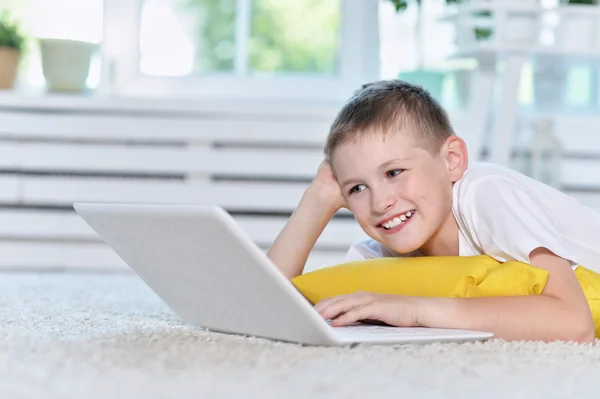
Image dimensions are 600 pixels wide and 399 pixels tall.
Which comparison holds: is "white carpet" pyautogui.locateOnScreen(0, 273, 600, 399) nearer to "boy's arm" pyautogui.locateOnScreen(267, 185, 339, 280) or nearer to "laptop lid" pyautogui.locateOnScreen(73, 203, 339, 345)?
"laptop lid" pyautogui.locateOnScreen(73, 203, 339, 345)

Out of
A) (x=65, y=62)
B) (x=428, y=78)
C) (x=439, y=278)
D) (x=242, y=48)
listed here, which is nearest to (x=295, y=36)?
(x=242, y=48)

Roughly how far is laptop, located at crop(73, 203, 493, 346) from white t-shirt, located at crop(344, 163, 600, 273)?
150mm

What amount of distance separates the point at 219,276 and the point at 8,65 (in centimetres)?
200

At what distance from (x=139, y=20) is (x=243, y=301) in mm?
2027

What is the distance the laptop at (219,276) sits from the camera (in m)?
0.94

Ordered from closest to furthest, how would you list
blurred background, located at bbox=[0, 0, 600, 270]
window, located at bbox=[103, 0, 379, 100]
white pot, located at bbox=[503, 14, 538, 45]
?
white pot, located at bbox=[503, 14, 538, 45] < blurred background, located at bbox=[0, 0, 600, 270] < window, located at bbox=[103, 0, 379, 100]

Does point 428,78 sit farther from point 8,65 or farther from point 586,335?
point 586,335

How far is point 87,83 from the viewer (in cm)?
297

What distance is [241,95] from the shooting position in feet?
9.59

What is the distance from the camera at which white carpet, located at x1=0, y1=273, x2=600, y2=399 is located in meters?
0.79

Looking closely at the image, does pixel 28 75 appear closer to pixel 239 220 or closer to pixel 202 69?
pixel 202 69

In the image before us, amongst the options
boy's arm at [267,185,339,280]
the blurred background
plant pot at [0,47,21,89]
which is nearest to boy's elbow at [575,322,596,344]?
boy's arm at [267,185,339,280]

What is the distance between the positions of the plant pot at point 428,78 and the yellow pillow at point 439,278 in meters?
1.64

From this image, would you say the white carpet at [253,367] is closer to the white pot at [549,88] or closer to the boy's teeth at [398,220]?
the boy's teeth at [398,220]
